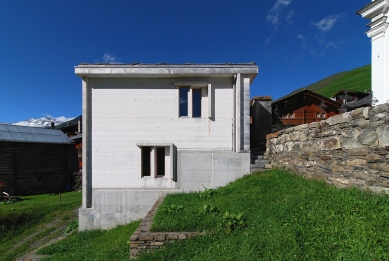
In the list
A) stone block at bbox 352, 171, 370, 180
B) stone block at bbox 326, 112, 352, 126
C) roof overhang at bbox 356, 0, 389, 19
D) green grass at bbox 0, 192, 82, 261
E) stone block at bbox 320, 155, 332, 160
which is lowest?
green grass at bbox 0, 192, 82, 261

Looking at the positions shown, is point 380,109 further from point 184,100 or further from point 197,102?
point 184,100

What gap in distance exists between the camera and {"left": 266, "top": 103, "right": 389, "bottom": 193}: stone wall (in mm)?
3227

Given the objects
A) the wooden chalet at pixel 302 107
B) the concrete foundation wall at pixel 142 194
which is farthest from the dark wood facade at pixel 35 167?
the wooden chalet at pixel 302 107

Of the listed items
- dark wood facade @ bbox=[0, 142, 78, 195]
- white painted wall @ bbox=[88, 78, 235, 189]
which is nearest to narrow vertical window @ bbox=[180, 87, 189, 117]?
white painted wall @ bbox=[88, 78, 235, 189]

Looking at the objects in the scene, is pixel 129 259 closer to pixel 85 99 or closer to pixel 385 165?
pixel 385 165

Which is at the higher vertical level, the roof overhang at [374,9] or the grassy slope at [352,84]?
the grassy slope at [352,84]

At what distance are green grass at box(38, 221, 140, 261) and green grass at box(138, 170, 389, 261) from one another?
58.8 inches

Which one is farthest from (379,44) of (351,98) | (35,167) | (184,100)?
(35,167)

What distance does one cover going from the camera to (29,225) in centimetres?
917

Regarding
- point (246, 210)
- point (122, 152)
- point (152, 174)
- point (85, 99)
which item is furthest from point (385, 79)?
point (85, 99)

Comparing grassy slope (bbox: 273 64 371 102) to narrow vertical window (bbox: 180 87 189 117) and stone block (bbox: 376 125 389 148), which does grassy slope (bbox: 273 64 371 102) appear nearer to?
narrow vertical window (bbox: 180 87 189 117)

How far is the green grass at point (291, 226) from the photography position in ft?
8.39

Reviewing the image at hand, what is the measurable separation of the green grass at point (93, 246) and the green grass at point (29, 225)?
1850 millimetres

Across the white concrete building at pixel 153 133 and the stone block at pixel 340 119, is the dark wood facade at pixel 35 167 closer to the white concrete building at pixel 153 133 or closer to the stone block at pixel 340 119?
the white concrete building at pixel 153 133
